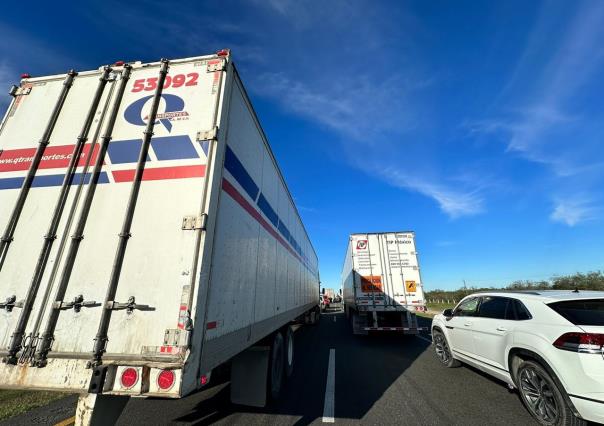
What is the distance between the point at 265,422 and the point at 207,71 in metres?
4.55

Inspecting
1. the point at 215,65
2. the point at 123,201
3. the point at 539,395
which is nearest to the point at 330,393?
the point at 539,395

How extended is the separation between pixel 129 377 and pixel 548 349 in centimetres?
457

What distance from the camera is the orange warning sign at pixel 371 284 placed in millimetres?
9852

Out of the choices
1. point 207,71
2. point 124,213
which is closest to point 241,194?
point 124,213

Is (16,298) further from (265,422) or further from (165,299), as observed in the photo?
(265,422)

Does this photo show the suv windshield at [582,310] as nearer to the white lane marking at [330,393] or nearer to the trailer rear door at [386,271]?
the white lane marking at [330,393]

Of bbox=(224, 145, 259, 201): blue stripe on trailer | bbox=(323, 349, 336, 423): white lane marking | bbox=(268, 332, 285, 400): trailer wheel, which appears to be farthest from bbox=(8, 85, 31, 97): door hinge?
bbox=(323, 349, 336, 423): white lane marking

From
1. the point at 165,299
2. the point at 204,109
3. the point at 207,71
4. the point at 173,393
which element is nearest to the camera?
the point at 173,393

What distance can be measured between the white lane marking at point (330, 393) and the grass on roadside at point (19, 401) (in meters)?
4.30

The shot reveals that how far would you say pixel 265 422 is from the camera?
365 cm

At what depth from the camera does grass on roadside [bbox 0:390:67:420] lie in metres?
3.75

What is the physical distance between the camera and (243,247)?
3.28 metres

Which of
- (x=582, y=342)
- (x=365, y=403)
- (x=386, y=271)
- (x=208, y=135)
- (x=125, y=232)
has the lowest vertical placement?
(x=365, y=403)

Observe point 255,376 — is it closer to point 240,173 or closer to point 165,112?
point 240,173
